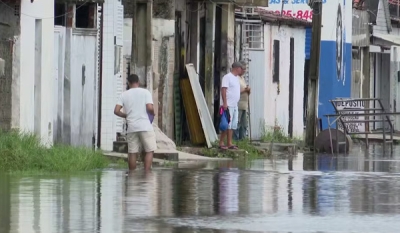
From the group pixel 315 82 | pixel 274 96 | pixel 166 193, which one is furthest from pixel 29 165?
pixel 274 96

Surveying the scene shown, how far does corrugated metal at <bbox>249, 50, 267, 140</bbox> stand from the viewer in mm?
32750

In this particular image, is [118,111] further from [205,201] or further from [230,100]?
[230,100]

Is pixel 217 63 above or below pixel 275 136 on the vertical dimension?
above

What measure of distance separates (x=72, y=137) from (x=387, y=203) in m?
10.0

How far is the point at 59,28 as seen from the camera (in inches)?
927

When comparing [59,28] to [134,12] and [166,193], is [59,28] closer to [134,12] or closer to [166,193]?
[134,12]

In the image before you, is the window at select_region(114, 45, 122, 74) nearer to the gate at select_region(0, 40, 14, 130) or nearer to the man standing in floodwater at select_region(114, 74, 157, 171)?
the gate at select_region(0, 40, 14, 130)

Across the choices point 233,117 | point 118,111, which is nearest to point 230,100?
point 233,117

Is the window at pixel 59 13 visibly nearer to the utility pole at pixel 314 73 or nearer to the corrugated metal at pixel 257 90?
the utility pole at pixel 314 73

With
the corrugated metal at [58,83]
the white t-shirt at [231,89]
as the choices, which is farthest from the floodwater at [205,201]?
the white t-shirt at [231,89]

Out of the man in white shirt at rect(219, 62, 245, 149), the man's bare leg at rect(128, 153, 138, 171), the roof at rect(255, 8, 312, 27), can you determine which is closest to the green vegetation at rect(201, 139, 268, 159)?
the man in white shirt at rect(219, 62, 245, 149)

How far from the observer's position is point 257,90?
3316cm

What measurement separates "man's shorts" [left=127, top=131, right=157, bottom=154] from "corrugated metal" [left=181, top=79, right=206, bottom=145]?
657 cm

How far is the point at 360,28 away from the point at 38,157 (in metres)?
27.9
